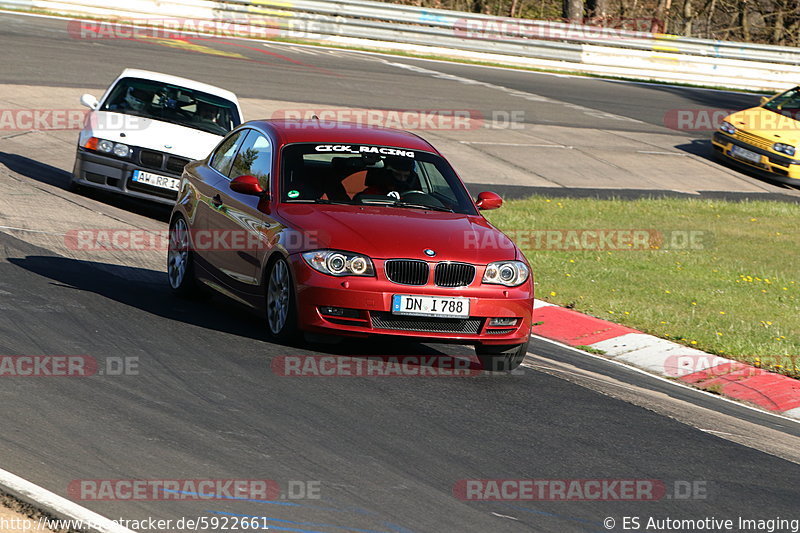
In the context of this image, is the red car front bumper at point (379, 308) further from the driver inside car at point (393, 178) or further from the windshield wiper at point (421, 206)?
the driver inside car at point (393, 178)

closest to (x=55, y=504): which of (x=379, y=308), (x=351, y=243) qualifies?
(x=379, y=308)

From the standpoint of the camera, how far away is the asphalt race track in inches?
220

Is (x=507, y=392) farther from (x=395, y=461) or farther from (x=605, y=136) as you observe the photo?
(x=605, y=136)

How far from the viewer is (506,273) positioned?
8.40 m

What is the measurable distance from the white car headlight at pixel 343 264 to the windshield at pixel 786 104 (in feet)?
60.4

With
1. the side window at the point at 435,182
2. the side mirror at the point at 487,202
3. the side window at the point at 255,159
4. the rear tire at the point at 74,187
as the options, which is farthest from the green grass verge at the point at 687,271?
the rear tire at the point at 74,187

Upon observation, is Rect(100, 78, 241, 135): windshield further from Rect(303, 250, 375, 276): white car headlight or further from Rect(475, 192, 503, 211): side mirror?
Rect(303, 250, 375, 276): white car headlight

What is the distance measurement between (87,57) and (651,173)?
12.3 meters

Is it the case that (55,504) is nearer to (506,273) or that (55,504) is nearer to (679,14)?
(506,273)

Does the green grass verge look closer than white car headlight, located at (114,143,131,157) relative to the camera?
Yes

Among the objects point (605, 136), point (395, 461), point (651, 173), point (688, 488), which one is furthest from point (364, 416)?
point (605, 136)

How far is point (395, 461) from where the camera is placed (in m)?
6.19

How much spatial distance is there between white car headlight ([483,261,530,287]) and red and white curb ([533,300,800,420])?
2297 millimetres

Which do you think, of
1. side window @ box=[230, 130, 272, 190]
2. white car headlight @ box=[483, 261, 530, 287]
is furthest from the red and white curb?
side window @ box=[230, 130, 272, 190]
